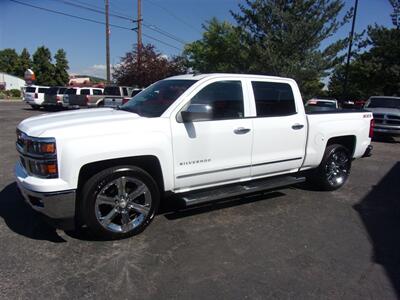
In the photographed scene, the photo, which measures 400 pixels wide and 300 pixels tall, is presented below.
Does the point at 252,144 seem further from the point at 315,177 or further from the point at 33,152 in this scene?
the point at 33,152

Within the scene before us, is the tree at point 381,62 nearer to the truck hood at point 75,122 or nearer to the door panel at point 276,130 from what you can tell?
the door panel at point 276,130

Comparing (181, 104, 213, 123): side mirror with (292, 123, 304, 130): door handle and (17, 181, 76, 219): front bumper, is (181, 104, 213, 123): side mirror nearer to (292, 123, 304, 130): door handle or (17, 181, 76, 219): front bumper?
(17, 181, 76, 219): front bumper

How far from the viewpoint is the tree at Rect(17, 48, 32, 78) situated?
292 feet

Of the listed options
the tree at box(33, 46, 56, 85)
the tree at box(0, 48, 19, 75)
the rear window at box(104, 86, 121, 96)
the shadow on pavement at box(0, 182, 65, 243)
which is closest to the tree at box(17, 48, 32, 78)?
the tree at box(0, 48, 19, 75)

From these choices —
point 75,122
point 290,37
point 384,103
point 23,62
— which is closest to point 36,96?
point 290,37

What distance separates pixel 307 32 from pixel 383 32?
10900 millimetres

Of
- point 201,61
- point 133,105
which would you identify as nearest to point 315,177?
point 133,105

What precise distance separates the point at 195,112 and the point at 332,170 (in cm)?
328

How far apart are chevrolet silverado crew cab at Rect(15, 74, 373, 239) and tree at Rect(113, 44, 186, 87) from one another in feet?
74.7

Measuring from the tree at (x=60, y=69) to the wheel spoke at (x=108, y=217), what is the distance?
8228 cm

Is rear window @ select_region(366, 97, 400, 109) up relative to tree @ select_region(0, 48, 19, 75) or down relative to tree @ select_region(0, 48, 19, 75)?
down

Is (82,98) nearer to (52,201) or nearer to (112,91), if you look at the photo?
(112,91)

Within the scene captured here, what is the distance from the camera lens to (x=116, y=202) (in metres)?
4.07

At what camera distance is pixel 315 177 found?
6.22 meters
